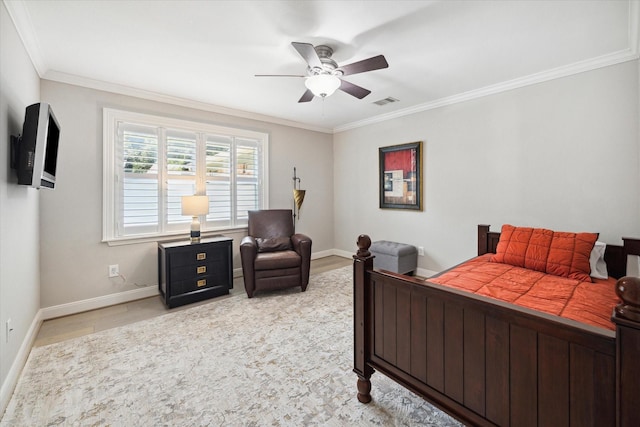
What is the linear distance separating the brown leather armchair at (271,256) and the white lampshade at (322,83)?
193 centimetres

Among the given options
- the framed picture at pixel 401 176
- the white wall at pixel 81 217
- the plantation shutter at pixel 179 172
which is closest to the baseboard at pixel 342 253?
the framed picture at pixel 401 176

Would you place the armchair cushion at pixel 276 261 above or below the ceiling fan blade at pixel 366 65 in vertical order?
below

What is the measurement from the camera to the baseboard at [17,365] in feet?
5.65

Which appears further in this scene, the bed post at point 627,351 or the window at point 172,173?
the window at point 172,173

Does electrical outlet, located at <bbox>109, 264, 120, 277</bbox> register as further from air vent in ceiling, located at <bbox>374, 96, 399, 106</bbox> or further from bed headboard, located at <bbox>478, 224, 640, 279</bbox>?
bed headboard, located at <bbox>478, 224, 640, 279</bbox>

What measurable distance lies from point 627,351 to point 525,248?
1991 millimetres

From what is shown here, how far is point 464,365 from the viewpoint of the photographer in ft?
4.37

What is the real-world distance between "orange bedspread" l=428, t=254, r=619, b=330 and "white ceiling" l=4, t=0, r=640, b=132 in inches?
77.8

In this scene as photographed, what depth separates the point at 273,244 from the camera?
12.9 feet

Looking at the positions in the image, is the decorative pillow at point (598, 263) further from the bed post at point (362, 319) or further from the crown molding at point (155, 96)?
the crown molding at point (155, 96)

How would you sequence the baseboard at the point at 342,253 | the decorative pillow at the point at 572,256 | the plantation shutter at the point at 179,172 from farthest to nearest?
the baseboard at the point at 342,253
the plantation shutter at the point at 179,172
the decorative pillow at the point at 572,256

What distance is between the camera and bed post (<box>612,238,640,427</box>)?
84 centimetres

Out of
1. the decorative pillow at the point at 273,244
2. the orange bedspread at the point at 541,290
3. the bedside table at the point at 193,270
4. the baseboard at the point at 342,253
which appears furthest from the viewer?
the baseboard at the point at 342,253

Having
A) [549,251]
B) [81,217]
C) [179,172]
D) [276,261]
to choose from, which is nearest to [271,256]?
[276,261]
